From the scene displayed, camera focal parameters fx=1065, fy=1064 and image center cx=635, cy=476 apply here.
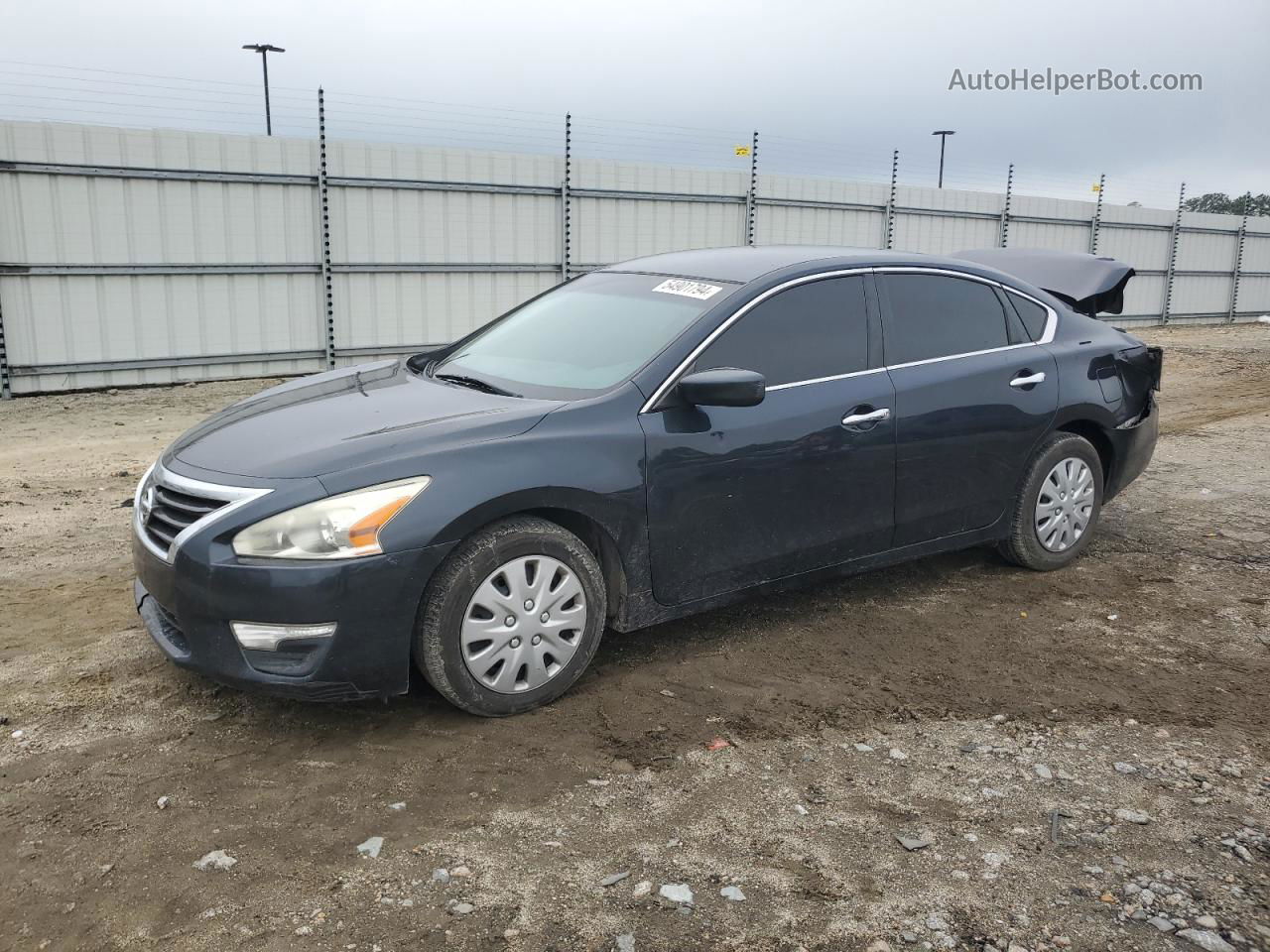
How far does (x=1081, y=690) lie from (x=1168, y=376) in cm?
1253

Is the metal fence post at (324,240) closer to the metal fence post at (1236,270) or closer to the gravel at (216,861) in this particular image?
the gravel at (216,861)

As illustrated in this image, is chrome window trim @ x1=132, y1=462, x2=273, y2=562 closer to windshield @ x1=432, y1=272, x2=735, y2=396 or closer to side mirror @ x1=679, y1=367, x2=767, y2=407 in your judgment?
windshield @ x1=432, y1=272, x2=735, y2=396

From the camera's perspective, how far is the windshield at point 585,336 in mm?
4164

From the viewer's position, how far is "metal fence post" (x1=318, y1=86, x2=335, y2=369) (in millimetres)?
12555

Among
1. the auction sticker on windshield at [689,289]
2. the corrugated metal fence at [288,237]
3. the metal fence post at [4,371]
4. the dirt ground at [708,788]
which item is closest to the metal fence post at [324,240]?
the corrugated metal fence at [288,237]

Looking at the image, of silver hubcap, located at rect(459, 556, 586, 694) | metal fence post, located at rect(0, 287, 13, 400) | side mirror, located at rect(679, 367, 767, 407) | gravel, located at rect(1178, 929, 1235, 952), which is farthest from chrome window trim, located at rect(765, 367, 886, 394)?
metal fence post, located at rect(0, 287, 13, 400)

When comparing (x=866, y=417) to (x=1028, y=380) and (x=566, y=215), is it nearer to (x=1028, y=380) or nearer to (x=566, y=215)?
(x=1028, y=380)

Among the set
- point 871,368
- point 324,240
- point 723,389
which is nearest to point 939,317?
point 871,368

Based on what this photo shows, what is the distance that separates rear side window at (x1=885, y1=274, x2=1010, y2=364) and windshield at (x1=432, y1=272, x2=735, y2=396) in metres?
0.88

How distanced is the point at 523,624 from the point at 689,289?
1.67 meters

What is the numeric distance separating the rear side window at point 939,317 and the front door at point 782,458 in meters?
0.18

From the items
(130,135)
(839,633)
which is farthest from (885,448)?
(130,135)

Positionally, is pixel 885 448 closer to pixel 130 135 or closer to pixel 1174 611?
pixel 1174 611

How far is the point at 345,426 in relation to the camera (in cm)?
376
